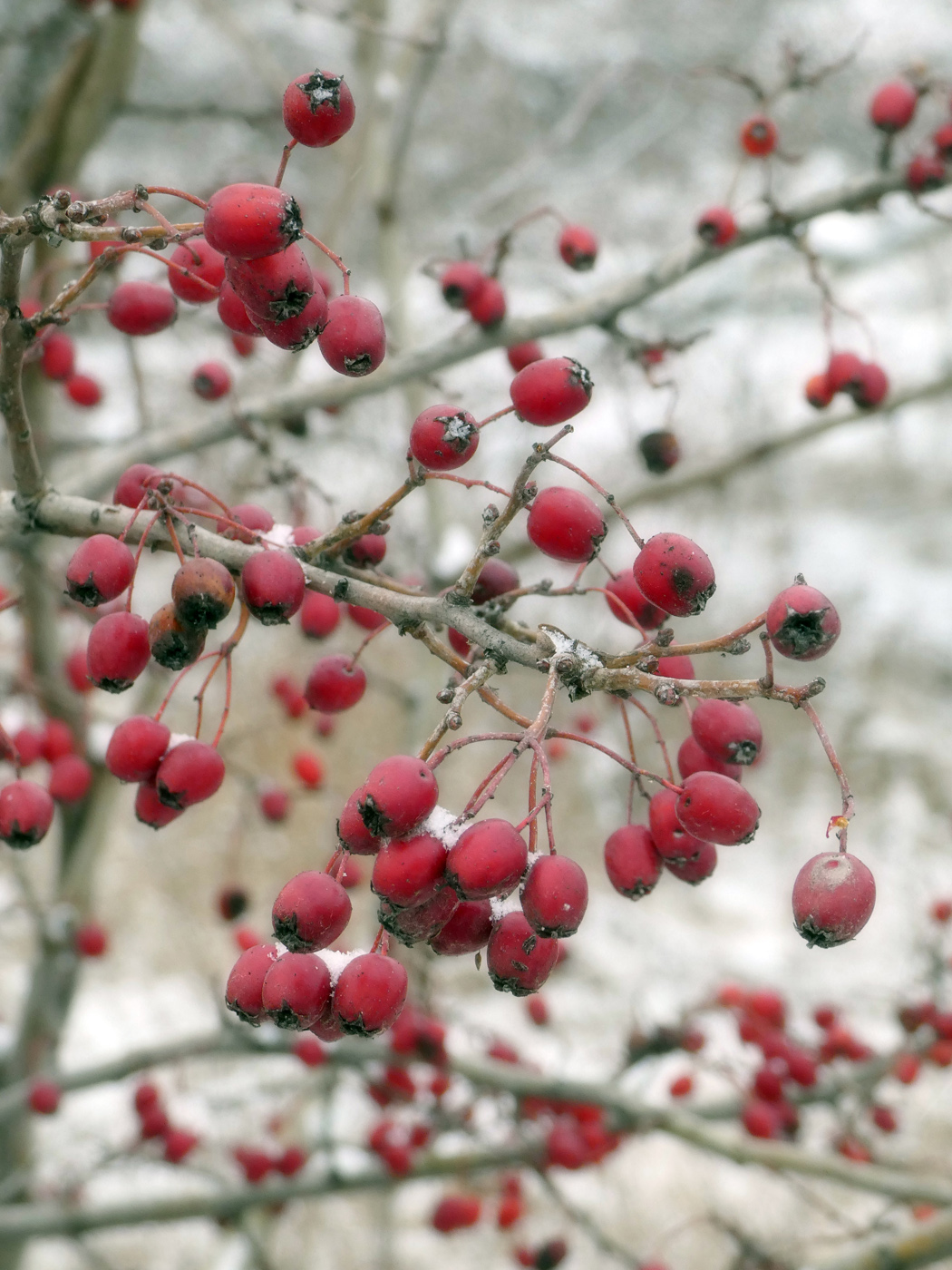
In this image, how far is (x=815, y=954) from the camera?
8242 millimetres

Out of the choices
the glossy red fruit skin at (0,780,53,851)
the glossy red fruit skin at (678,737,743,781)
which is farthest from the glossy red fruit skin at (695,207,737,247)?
the glossy red fruit skin at (0,780,53,851)

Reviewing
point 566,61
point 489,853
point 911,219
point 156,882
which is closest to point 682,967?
point 156,882

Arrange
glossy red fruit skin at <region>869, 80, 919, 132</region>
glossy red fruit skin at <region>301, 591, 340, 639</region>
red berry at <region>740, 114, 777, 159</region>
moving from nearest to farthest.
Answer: glossy red fruit skin at <region>301, 591, 340, 639</region>, glossy red fruit skin at <region>869, 80, 919, 132</region>, red berry at <region>740, 114, 777, 159</region>

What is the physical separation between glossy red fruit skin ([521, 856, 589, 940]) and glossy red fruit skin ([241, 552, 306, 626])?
40 cm

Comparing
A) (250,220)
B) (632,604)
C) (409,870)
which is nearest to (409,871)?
(409,870)

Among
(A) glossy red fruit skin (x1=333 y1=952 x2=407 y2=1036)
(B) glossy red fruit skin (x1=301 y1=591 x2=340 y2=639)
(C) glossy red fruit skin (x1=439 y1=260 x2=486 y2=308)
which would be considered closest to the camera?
(A) glossy red fruit skin (x1=333 y1=952 x2=407 y2=1036)

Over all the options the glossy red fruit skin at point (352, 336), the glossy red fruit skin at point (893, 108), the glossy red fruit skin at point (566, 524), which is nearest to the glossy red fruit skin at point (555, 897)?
the glossy red fruit skin at point (566, 524)

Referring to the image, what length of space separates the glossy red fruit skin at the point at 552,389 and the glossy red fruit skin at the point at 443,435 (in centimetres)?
9

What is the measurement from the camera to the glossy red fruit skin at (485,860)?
101 centimetres

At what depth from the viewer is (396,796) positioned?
1030mm

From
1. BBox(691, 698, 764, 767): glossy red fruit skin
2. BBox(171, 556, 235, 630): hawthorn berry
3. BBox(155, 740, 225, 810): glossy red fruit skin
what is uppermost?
BBox(171, 556, 235, 630): hawthorn berry

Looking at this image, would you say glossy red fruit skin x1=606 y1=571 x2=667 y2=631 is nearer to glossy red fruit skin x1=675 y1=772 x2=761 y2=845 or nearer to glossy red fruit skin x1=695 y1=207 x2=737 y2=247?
glossy red fruit skin x1=675 y1=772 x2=761 y2=845

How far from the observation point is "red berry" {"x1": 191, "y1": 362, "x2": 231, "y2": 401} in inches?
97.0

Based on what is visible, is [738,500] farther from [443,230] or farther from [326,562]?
[326,562]
